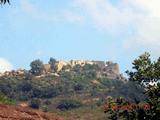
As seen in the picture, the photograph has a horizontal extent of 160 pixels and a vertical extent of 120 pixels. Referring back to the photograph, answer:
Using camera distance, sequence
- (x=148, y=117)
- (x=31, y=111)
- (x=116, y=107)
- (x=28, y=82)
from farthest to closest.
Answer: (x=28, y=82), (x=116, y=107), (x=148, y=117), (x=31, y=111)

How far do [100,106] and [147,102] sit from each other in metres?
115

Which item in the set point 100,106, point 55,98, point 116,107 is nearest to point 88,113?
point 100,106

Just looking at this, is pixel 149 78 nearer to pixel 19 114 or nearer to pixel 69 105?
pixel 19 114

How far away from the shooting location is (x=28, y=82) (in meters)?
196

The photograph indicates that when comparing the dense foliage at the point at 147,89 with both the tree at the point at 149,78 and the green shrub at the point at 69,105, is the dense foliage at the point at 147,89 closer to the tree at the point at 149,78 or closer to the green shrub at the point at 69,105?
the tree at the point at 149,78

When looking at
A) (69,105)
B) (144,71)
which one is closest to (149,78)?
(144,71)

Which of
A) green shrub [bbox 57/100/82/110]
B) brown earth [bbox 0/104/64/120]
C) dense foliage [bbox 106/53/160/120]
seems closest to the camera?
brown earth [bbox 0/104/64/120]

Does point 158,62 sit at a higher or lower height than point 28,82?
lower

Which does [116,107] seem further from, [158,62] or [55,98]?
[55,98]

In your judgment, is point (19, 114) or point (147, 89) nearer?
point (19, 114)

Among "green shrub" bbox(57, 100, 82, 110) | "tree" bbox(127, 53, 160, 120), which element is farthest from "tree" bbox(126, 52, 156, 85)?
"green shrub" bbox(57, 100, 82, 110)

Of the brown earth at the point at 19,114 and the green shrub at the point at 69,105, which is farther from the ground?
the green shrub at the point at 69,105

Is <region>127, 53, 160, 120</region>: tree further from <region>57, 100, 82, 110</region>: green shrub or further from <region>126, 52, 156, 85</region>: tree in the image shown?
<region>57, 100, 82, 110</region>: green shrub

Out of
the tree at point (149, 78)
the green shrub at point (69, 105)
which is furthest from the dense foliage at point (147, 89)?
the green shrub at point (69, 105)
